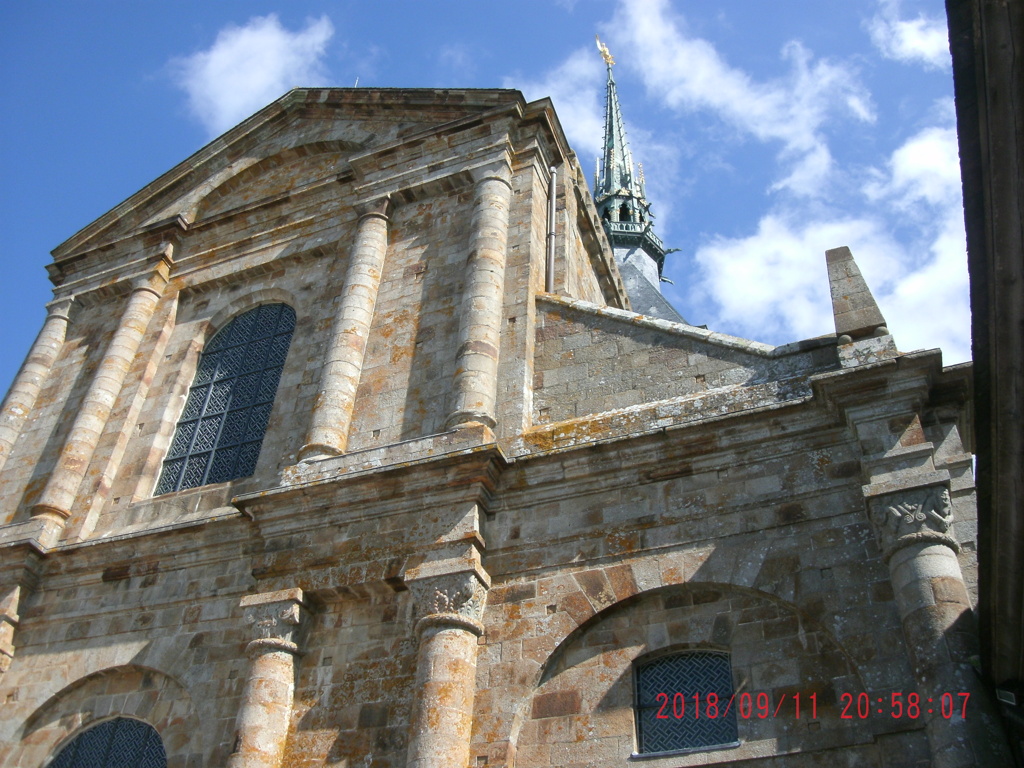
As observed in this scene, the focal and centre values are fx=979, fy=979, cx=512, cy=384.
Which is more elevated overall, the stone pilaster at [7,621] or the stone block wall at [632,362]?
the stone block wall at [632,362]

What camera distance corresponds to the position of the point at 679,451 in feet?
27.5

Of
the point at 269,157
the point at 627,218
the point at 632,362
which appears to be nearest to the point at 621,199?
the point at 627,218

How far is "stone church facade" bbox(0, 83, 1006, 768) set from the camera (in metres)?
7.25

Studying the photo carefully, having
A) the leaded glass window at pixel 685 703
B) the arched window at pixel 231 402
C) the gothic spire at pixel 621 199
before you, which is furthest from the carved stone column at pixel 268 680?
the gothic spire at pixel 621 199

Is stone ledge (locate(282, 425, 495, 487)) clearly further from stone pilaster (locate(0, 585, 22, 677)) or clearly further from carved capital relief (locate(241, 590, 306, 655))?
stone pilaster (locate(0, 585, 22, 677))

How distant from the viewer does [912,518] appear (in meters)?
6.96

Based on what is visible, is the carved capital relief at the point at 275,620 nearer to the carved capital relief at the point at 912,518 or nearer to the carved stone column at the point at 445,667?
the carved stone column at the point at 445,667

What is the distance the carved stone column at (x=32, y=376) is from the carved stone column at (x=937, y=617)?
36.4 ft

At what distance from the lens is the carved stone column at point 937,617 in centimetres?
593

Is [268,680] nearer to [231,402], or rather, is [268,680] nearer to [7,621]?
[7,621]

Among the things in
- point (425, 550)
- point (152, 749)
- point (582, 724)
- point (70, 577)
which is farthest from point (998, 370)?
point (70, 577)

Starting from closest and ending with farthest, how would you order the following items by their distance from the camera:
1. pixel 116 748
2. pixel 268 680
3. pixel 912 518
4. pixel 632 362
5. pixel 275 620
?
pixel 912 518 < pixel 268 680 < pixel 275 620 < pixel 116 748 < pixel 632 362

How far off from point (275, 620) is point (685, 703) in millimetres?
3722

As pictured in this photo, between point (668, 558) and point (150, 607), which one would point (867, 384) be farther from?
point (150, 607)
